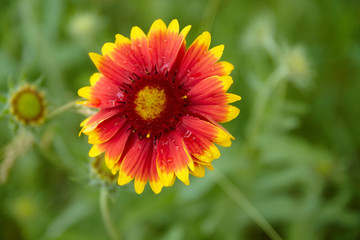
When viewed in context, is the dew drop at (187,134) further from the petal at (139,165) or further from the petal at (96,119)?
the petal at (96,119)

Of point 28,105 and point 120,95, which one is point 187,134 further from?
point 28,105

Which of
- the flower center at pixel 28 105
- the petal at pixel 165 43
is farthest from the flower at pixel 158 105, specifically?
the flower center at pixel 28 105

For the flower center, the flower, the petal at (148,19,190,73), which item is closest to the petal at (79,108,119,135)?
the flower

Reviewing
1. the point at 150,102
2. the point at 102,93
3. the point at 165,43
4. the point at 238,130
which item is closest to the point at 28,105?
the point at 102,93

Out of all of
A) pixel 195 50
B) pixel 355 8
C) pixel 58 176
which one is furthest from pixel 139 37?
pixel 355 8

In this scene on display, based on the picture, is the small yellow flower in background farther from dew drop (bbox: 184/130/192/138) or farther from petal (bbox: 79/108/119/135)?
dew drop (bbox: 184/130/192/138)

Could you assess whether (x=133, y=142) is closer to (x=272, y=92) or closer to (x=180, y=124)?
(x=180, y=124)

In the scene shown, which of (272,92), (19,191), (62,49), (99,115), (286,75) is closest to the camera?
(99,115)
